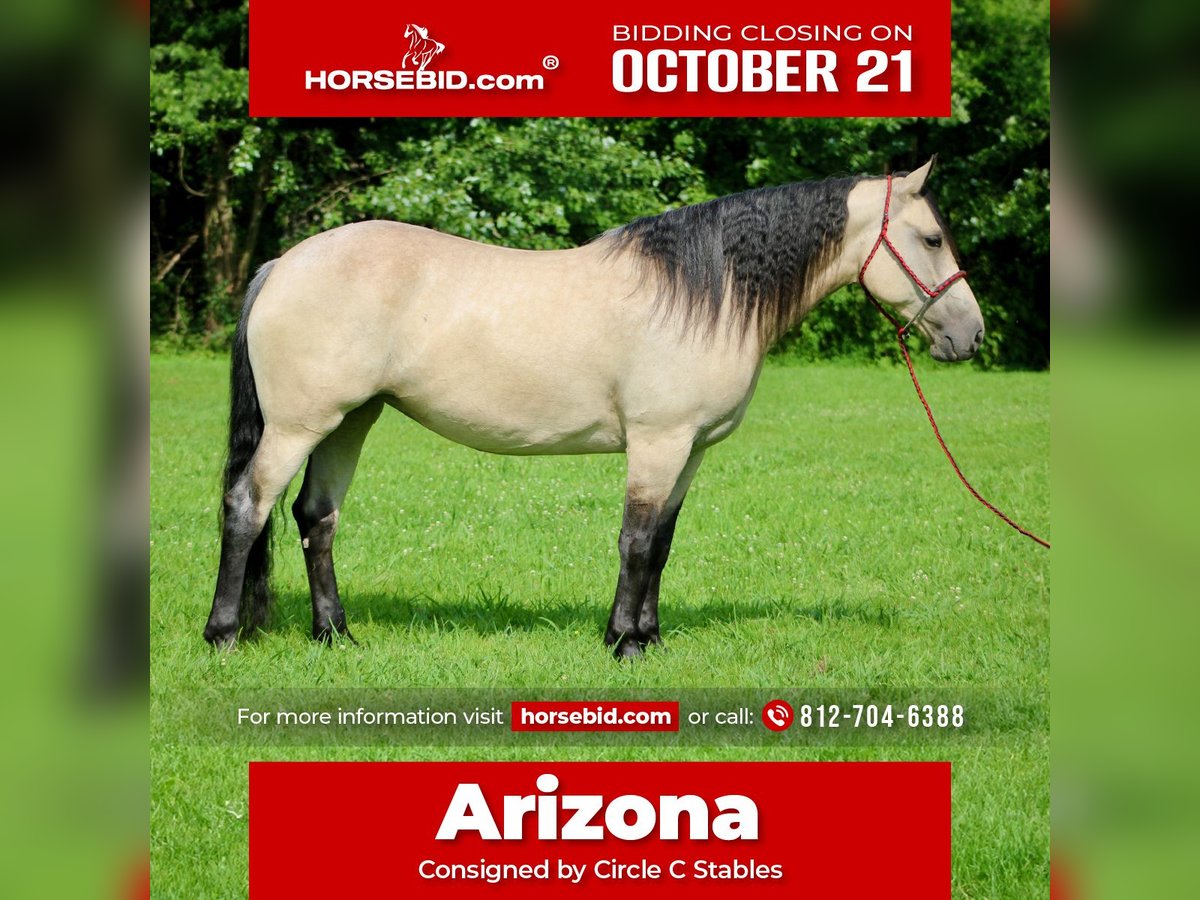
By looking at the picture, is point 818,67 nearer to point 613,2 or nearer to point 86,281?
point 613,2

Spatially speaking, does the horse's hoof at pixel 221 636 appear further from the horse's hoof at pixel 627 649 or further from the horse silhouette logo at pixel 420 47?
the horse silhouette logo at pixel 420 47

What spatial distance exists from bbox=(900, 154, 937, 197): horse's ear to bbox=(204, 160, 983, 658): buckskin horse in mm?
13

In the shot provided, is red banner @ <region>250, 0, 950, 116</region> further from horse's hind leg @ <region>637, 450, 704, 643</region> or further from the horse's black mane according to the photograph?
horse's hind leg @ <region>637, 450, 704, 643</region>

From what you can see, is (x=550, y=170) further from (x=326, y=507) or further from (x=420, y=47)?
(x=420, y=47)

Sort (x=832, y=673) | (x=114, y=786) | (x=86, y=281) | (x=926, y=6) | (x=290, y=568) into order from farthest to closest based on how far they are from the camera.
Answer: (x=290, y=568)
(x=832, y=673)
(x=926, y=6)
(x=114, y=786)
(x=86, y=281)

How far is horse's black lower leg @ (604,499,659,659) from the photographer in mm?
5652

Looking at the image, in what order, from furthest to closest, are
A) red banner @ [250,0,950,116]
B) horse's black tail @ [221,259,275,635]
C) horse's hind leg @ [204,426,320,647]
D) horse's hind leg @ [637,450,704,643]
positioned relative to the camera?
1. horse's hind leg @ [637,450,704,643]
2. horse's black tail @ [221,259,275,635]
3. horse's hind leg @ [204,426,320,647]
4. red banner @ [250,0,950,116]

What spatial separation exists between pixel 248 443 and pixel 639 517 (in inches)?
80.8

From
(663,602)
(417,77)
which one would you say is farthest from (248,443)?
(663,602)

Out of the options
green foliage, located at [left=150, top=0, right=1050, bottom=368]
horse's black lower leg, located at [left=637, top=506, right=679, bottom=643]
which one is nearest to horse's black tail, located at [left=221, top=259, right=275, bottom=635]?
horse's black lower leg, located at [left=637, top=506, right=679, bottom=643]

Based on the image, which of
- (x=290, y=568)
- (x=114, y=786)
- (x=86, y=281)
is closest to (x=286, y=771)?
(x=114, y=786)

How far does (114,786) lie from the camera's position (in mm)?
1720

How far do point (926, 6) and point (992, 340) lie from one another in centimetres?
1344

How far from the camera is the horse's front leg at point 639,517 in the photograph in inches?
220
